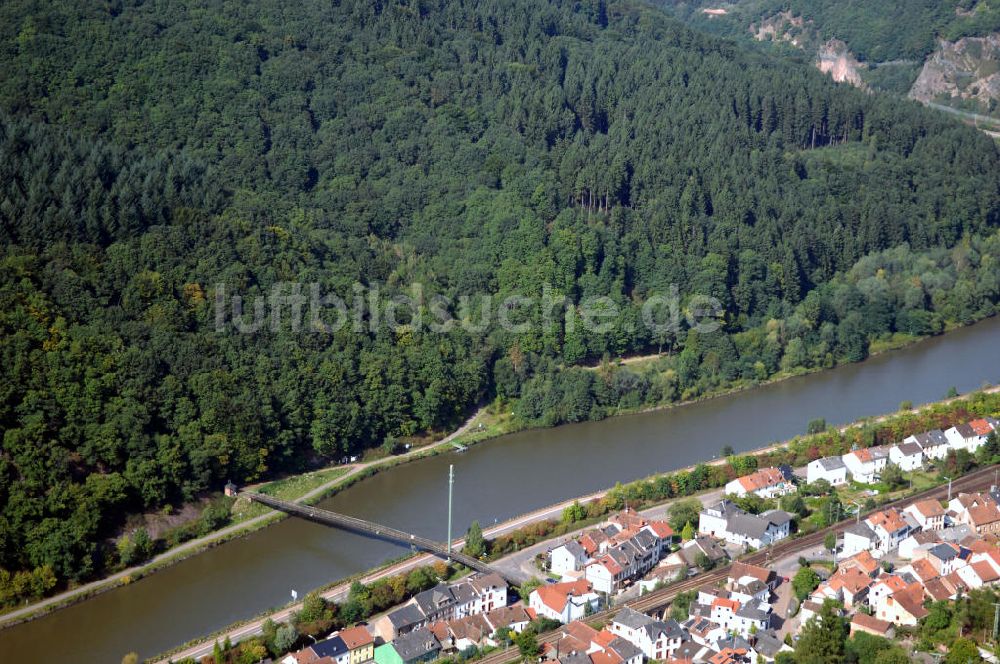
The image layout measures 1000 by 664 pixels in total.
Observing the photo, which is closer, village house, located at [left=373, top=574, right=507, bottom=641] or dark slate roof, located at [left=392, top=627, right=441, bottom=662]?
dark slate roof, located at [left=392, top=627, right=441, bottom=662]

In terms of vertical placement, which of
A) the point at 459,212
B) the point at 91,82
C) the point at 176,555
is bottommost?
the point at 176,555

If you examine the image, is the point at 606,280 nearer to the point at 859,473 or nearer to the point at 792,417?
the point at 792,417

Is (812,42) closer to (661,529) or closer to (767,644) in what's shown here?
(661,529)

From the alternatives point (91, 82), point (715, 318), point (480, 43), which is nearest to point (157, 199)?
point (91, 82)

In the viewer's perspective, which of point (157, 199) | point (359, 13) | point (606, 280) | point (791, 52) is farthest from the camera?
point (791, 52)

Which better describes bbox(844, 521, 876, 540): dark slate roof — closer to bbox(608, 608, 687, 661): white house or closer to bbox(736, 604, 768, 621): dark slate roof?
bbox(736, 604, 768, 621): dark slate roof

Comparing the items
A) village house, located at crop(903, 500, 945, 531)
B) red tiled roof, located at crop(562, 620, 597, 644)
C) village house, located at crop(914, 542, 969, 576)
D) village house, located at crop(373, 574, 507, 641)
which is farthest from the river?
village house, located at crop(914, 542, 969, 576)

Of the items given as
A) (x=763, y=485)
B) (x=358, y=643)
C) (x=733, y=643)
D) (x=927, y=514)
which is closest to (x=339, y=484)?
(x=358, y=643)
